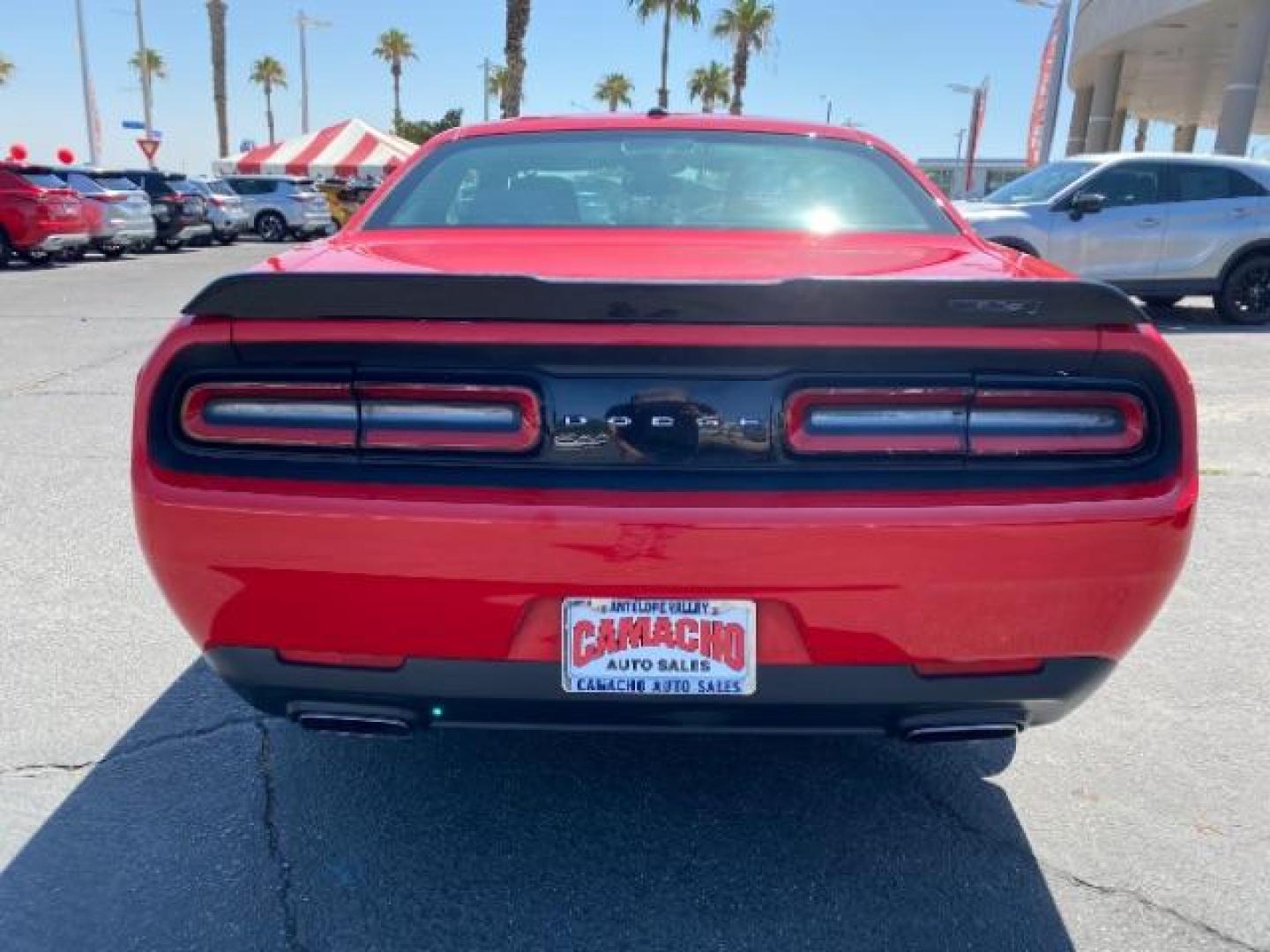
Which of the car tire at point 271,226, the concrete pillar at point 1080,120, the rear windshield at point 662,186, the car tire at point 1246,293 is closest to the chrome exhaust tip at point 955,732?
the rear windshield at point 662,186

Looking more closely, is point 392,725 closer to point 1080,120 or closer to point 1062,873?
point 1062,873

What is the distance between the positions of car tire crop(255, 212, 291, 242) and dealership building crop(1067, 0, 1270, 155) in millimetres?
21469

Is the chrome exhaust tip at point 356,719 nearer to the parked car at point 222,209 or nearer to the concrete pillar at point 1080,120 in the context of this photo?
the parked car at point 222,209

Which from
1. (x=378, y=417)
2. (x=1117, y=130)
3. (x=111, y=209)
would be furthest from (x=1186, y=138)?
(x=378, y=417)

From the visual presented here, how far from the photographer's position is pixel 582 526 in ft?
5.79

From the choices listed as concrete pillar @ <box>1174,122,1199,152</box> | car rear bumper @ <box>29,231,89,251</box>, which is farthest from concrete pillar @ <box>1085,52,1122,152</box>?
car rear bumper @ <box>29,231,89,251</box>

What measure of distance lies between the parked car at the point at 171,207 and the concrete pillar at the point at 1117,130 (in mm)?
23719

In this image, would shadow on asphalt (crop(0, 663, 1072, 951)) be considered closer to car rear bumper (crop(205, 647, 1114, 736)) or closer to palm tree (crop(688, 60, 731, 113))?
car rear bumper (crop(205, 647, 1114, 736))

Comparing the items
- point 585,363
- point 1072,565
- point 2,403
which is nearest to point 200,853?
point 585,363

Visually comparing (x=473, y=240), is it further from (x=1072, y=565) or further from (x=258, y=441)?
(x=1072, y=565)

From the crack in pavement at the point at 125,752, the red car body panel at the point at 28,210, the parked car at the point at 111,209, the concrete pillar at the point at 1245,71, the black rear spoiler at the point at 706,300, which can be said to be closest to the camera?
the black rear spoiler at the point at 706,300

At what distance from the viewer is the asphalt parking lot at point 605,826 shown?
2074 mm

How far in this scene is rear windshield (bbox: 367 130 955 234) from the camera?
2.83m

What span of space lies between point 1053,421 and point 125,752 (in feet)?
7.86
